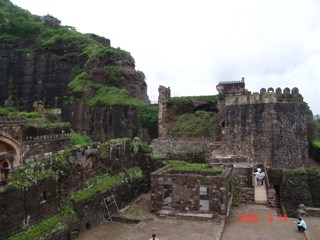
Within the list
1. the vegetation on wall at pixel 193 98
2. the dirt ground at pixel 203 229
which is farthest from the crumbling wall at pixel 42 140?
the vegetation on wall at pixel 193 98

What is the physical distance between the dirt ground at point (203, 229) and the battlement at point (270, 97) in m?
9.66

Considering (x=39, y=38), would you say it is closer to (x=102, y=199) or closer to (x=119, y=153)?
(x=119, y=153)

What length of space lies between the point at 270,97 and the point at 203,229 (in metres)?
12.6

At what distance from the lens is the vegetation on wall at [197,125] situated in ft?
88.8

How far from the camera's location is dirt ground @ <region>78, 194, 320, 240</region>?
11227mm

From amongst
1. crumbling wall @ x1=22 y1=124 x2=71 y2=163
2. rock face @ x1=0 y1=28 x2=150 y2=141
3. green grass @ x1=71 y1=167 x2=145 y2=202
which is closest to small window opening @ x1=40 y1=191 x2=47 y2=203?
green grass @ x1=71 y1=167 x2=145 y2=202

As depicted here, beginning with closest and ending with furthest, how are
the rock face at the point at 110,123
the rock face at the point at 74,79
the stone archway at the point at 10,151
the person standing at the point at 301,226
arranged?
the person standing at the point at 301,226 < the stone archway at the point at 10,151 < the rock face at the point at 110,123 < the rock face at the point at 74,79

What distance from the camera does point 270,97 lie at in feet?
69.0

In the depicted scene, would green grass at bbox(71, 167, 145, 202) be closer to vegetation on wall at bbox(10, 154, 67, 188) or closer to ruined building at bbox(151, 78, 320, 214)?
vegetation on wall at bbox(10, 154, 67, 188)

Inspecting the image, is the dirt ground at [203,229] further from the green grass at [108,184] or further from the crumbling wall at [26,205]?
the crumbling wall at [26,205]

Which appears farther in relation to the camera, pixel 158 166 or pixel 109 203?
pixel 158 166

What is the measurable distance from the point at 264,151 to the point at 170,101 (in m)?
12.0

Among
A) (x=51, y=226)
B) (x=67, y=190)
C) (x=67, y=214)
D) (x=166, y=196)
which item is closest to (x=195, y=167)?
(x=166, y=196)
